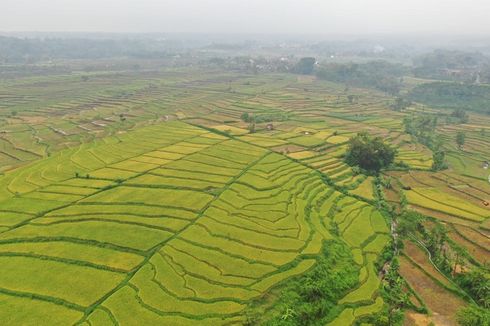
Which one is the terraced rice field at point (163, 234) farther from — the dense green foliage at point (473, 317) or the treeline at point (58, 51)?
the treeline at point (58, 51)

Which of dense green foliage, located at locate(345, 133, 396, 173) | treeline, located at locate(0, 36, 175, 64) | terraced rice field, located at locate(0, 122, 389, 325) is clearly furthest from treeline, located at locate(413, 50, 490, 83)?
treeline, located at locate(0, 36, 175, 64)

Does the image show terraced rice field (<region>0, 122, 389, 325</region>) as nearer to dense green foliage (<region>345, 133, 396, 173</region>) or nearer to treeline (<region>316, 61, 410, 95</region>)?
dense green foliage (<region>345, 133, 396, 173</region>)

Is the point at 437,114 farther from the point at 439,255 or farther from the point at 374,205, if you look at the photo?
the point at 439,255

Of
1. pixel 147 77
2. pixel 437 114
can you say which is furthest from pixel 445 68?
pixel 147 77

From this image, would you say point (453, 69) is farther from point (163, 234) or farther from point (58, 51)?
point (58, 51)

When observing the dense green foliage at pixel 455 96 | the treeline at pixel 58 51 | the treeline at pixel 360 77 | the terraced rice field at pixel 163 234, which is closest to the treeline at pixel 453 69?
the treeline at pixel 360 77
